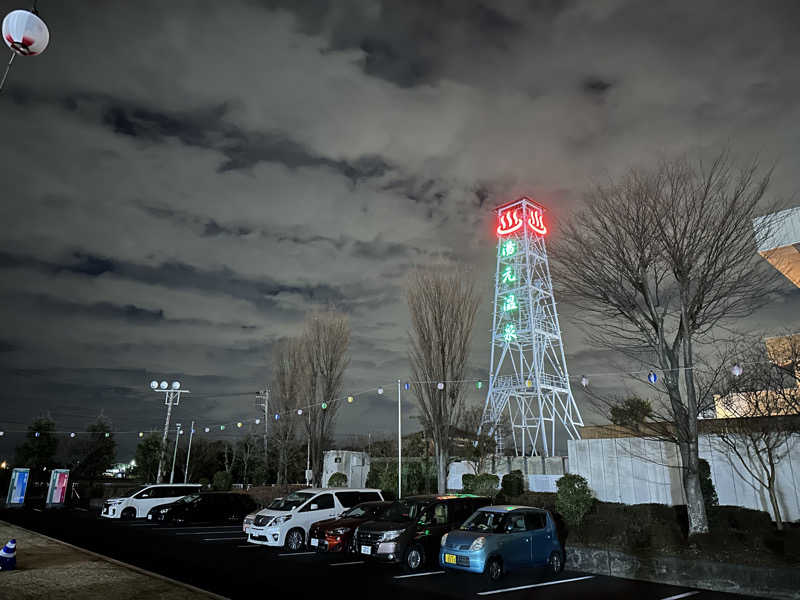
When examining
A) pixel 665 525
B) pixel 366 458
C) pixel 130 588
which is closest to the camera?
pixel 130 588

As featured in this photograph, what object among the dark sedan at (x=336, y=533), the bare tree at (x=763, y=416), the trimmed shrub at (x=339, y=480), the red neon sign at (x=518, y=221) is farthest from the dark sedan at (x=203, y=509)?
the red neon sign at (x=518, y=221)

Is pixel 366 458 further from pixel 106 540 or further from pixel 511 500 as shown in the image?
pixel 106 540

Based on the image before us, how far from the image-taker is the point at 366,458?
97.7 ft

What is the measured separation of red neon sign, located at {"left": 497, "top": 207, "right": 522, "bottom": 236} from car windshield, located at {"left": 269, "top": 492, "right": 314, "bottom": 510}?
89.1ft

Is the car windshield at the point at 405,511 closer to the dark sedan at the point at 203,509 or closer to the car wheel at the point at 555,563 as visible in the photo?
the car wheel at the point at 555,563

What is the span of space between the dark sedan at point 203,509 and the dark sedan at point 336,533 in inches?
307

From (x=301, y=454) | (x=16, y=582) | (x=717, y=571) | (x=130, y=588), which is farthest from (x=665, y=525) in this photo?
(x=301, y=454)

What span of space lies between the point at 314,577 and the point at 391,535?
6.14ft

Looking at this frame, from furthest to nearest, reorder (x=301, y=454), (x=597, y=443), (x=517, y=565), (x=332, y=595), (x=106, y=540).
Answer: (x=301, y=454) → (x=597, y=443) → (x=106, y=540) → (x=517, y=565) → (x=332, y=595)

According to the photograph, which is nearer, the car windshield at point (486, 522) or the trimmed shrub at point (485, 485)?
the car windshield at point (486, 522)

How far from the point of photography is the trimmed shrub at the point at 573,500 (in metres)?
12.9

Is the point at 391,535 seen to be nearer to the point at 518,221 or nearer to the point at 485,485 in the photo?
the point at 485,485

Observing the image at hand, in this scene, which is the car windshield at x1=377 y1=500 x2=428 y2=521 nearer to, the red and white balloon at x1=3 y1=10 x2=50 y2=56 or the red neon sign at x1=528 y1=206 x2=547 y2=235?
the red and white balloon at x1=3 y1=10 x2=50 y2=56

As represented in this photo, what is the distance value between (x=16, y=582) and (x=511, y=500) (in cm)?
1398
